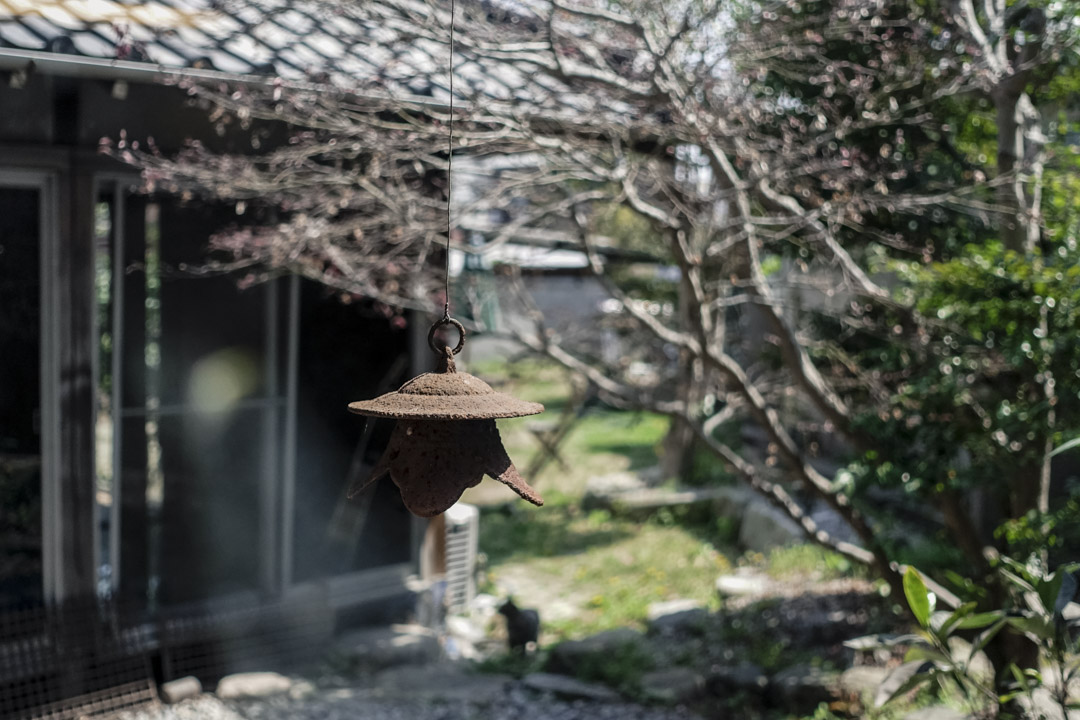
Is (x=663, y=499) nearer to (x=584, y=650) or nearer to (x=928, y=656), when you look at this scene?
(x=584, y=650)

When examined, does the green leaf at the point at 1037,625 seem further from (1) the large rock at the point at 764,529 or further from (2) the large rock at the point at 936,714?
(1) the large rock at the point at 764,529

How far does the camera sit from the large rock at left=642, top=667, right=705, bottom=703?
20.8 ft

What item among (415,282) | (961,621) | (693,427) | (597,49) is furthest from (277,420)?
(961,621)

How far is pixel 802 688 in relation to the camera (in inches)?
237

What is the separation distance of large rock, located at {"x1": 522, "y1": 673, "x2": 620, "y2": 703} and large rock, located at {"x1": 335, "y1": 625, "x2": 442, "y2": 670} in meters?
0.81

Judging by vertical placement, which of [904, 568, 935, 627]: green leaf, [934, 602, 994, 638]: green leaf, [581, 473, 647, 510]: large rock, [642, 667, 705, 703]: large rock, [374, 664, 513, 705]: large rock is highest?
[904, 568, 935, 627]: green leaf

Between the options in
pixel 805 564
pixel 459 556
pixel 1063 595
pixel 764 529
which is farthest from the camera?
pixel 764 529

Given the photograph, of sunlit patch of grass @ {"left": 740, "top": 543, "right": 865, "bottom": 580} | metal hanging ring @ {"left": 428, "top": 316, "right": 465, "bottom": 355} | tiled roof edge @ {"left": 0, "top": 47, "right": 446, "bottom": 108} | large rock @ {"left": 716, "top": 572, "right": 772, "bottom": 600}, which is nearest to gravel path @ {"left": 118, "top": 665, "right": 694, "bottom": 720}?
large rock @ {"left": 716, "top": 572, "right": 772, "bottom": 600}

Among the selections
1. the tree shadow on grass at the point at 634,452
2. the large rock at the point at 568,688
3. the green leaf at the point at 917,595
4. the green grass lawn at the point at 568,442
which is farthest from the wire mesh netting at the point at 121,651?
the tree shadow on grass at the point at 634,452

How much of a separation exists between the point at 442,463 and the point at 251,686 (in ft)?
14.4

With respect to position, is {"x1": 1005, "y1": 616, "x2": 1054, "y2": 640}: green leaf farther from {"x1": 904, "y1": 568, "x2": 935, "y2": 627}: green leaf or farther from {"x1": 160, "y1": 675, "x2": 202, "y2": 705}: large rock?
{"x1": 160, "y1": 675, "x2": 202, "y2": 705}: large rock

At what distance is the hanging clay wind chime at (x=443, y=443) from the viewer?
2.60m

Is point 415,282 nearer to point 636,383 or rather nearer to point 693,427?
point 693,427

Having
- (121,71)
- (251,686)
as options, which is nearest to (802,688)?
(251,686)
